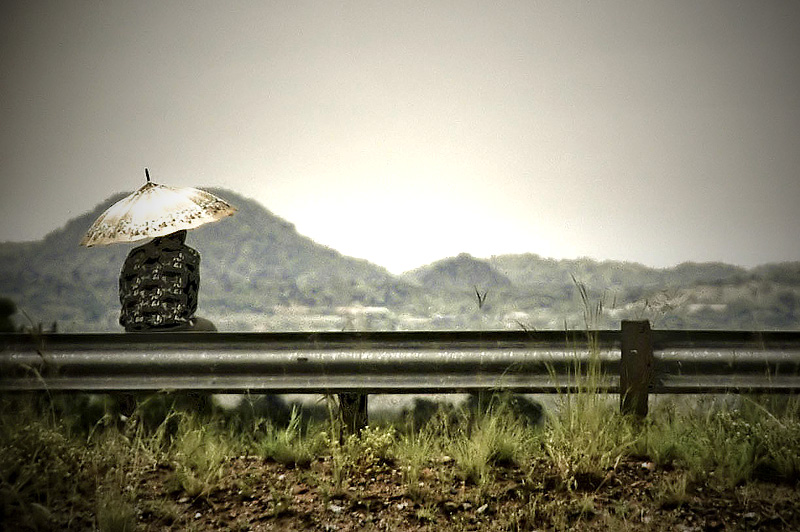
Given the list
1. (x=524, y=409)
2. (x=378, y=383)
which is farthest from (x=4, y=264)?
(x=524, y=409)

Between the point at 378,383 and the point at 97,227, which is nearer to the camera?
the point at 378,383

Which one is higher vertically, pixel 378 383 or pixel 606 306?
pixel 606 306

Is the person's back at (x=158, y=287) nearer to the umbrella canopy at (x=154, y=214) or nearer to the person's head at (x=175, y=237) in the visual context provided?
the person's head at (x=175, y=237)

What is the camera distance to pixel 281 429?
4.29 metres

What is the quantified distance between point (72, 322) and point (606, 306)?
143 inches

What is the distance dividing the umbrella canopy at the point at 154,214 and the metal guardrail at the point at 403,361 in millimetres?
1027

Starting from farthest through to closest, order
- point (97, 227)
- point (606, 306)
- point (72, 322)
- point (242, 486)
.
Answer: point (97, 227) < point (72, 322) < point (606, 306) < point (242, 486)

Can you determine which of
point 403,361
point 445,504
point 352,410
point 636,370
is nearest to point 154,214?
point 352,410

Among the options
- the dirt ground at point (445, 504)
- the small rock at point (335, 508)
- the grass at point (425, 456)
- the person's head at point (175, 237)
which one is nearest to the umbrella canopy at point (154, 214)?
the person's head at point (175, 237)

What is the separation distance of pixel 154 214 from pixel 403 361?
230cm

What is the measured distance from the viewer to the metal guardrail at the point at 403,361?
168 inches

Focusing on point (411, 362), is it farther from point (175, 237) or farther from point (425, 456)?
point (175, 237)

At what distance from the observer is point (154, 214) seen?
5.23m

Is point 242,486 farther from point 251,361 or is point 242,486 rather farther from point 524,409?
point 524,409
